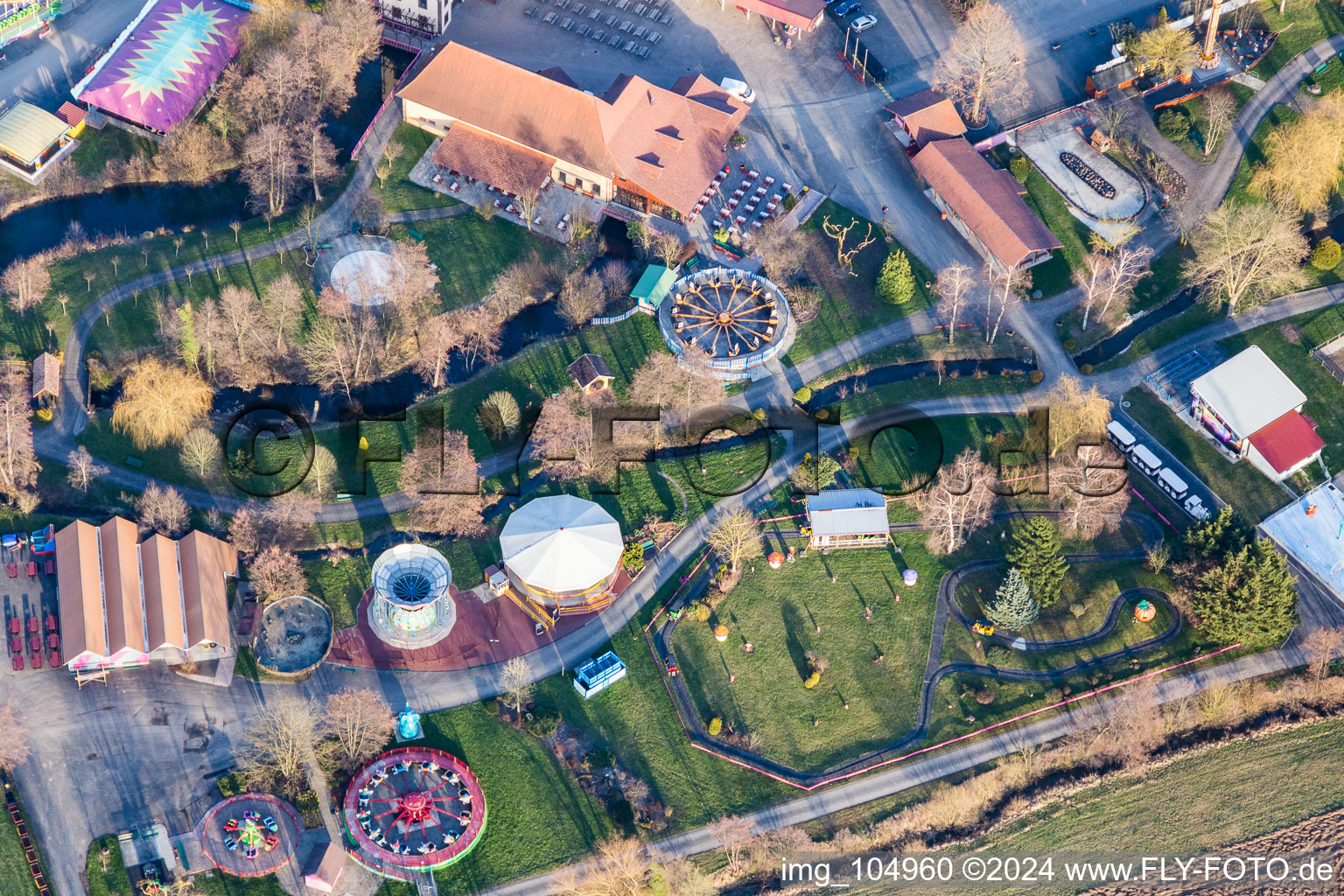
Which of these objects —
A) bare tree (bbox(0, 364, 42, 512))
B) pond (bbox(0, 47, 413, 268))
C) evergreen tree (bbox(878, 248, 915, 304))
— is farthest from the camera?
pond (bbox(0, 47, 413, 268))

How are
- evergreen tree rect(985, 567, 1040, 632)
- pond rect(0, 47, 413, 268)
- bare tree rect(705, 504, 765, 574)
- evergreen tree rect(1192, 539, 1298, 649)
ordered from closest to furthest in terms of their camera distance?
1. evergreen tree rect(1192, 539, 1298, 649)
2. evergreen tree rect(985, 567, 1040, 632)
3. bare tree rect(705, 504, 765, 574)
4. pond rect(0, 47, 413, 268)

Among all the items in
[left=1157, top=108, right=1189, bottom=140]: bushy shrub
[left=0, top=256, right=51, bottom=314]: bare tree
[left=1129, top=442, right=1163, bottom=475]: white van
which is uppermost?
[left=0, top=256, right=51, bottom=314]: bare tree

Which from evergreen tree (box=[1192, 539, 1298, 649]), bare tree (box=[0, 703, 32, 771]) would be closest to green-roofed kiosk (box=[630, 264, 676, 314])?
evergreen tree (box=[1192, 539, 1298, 649])

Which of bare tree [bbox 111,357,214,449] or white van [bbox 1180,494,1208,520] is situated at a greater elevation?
bare tree [bbox 111,357,214,449]

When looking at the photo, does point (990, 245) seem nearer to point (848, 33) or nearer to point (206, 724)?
point (848, 33)

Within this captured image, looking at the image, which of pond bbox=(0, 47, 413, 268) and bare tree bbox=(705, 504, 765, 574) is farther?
pond bbox=(0, 47, 413, 268)

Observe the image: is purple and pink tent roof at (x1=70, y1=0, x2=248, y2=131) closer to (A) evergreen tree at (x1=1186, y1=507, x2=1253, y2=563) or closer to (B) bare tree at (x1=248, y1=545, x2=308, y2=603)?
(B) bare tree at (x1=248, y1=545, x2=308, y2=603)

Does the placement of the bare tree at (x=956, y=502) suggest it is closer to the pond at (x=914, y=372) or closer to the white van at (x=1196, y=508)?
the pond at (x=914, y=372)
